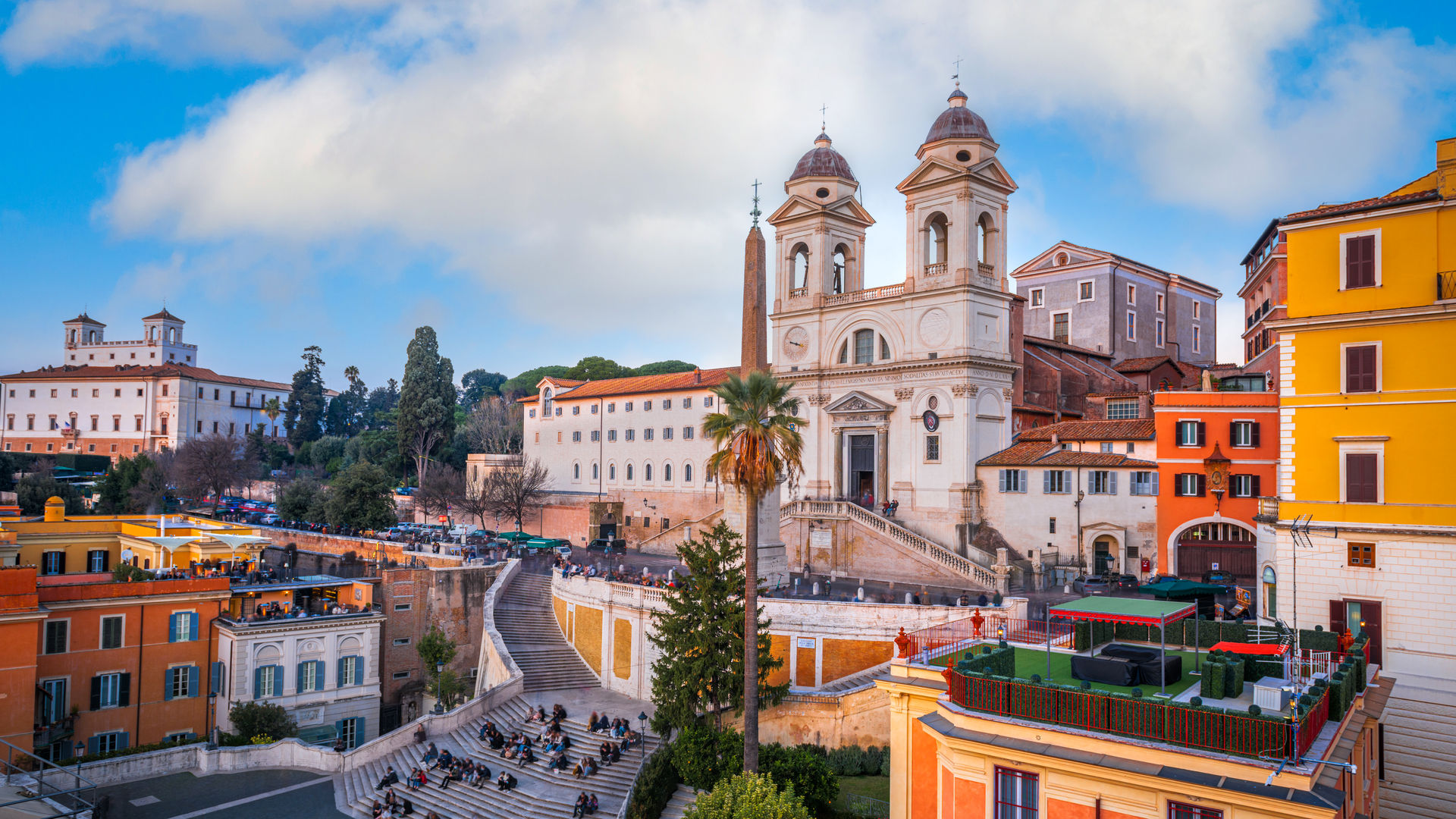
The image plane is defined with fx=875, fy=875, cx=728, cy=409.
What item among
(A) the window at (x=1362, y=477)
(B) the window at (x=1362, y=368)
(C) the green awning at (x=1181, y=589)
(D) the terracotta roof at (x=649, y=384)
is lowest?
(C) the green awning at (x=1181, y=589)

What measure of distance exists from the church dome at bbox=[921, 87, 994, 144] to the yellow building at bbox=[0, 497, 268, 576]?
37.0 m

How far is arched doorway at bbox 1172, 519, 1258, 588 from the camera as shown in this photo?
30.4 metres

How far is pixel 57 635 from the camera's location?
29281 millimetres

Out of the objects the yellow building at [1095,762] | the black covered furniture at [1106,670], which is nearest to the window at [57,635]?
the yellow building at [1095,762]

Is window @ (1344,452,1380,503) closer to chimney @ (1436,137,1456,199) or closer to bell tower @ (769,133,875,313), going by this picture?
chimney @ (1436,137,1456,199)

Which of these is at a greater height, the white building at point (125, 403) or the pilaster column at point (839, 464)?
the white building at point (125, 403)

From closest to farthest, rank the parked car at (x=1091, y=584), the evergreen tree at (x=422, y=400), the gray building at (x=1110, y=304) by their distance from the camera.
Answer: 1. the parked car at (x=1091, y=584)
2. the gray building at (x=1110, y=304)
3. the evergreen tree at (x=422, y=400)

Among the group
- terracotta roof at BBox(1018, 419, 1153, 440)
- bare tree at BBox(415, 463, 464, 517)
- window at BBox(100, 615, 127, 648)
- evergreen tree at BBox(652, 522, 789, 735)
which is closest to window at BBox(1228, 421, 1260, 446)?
terracotta roof at BBox(1018, 419, 1153, 440)

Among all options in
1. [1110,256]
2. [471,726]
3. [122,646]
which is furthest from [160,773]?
[1110,256]

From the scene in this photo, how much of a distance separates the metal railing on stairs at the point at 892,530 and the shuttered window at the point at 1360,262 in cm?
1563

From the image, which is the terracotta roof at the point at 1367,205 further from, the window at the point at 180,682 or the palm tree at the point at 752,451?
the window at the point at 180,682

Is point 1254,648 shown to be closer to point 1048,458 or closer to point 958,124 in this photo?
point 1048,458

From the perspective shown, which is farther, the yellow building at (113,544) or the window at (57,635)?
the yellow building at (113,544)

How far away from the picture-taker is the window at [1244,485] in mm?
30078
